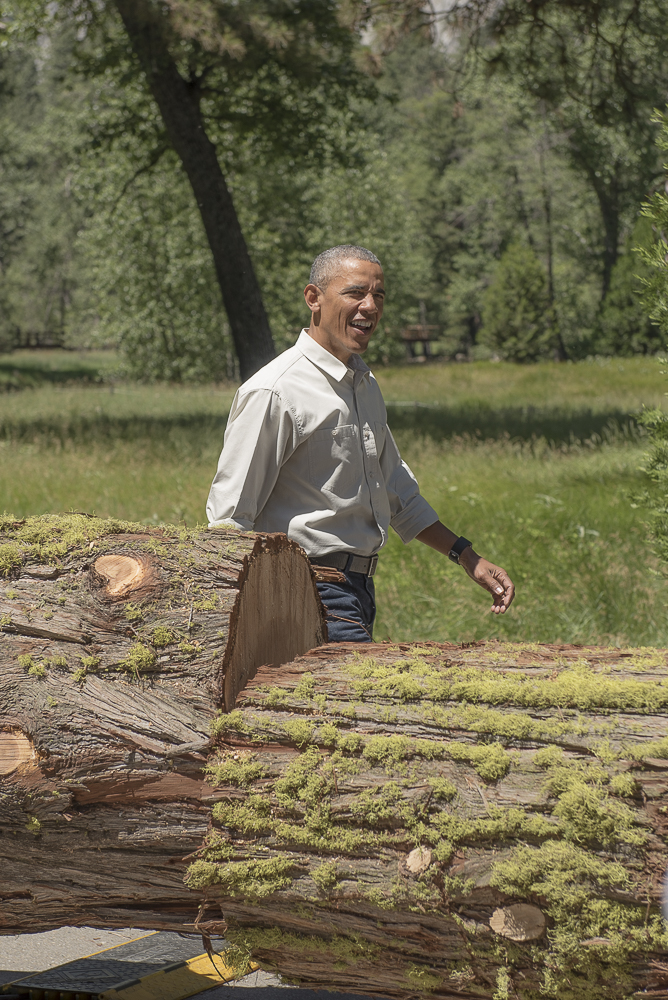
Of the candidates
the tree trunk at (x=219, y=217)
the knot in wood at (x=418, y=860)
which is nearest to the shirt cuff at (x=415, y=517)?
the knot in wood at (x=418, y=860)

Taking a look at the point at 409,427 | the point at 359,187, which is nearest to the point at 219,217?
the point at 409,427

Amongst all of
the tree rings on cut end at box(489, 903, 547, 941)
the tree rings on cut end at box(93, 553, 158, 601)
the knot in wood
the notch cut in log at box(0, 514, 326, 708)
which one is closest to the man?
Answer: the notch cut in log at box(0, 514, 326, 708)

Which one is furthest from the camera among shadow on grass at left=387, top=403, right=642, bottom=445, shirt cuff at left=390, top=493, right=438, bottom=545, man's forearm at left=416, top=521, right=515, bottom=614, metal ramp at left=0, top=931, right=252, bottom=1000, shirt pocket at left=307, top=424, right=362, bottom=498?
shadow on grass at left=387, top=403, right=642, bottom=445

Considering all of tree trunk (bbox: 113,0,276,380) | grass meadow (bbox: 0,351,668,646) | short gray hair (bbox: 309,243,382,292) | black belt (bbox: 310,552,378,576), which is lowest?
grass meadow (bbox: 0,351,668,646)

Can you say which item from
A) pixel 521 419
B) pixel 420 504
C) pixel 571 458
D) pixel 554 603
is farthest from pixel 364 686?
pixel 521 419

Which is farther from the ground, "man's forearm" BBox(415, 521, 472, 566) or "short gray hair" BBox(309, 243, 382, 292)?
"short gray hair" BBox(309, 243, 382, 292)

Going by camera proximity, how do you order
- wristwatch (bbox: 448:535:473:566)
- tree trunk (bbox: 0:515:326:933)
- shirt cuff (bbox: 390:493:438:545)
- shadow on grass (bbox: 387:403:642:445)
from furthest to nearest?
shadow on grass (bbox: 387:403:642:445) → shirt cuff (bbox: 390:493:438:545) → wristwatch (bbox: 448:535:473:566) → tree trunk (bbox: 0:515:326:933)

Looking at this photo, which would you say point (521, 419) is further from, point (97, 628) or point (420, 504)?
point (97, 628)

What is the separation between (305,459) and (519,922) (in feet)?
5.79

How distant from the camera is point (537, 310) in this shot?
157 feet

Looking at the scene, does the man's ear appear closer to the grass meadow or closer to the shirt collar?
the shirt collar

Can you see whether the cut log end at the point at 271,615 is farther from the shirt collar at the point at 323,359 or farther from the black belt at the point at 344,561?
the shirt collar at the point at 323,359

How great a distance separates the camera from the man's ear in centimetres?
333

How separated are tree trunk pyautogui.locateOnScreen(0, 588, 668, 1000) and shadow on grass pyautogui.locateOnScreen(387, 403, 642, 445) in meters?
11.4
